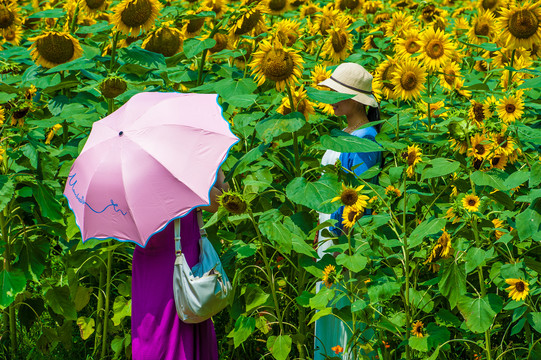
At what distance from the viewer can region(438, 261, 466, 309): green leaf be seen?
2.49 m

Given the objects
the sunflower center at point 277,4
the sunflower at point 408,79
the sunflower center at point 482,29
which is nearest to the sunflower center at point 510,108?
the sunflower at point 408,79

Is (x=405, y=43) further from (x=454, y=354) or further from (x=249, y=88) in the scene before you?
(x=454, y=354)

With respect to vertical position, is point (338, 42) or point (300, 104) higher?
point (300, 104)

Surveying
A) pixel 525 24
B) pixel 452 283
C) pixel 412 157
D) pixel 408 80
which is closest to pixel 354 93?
pixel 408 80

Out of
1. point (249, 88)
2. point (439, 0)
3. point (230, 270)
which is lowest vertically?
point (439, 0)

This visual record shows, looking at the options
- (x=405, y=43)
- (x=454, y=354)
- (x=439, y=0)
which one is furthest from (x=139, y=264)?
(x=439, y=0)

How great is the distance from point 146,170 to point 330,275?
829 millimetres

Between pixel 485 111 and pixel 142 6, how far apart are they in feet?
6.37

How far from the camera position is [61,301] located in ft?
10.9

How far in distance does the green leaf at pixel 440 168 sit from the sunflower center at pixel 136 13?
6.13 feet

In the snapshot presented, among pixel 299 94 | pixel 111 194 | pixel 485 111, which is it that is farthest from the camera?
pixel 299 94

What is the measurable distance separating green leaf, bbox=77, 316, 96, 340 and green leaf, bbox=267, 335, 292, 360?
3.45 ft

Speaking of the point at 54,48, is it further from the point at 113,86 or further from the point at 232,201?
the point at 232,201

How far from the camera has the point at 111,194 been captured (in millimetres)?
2359
